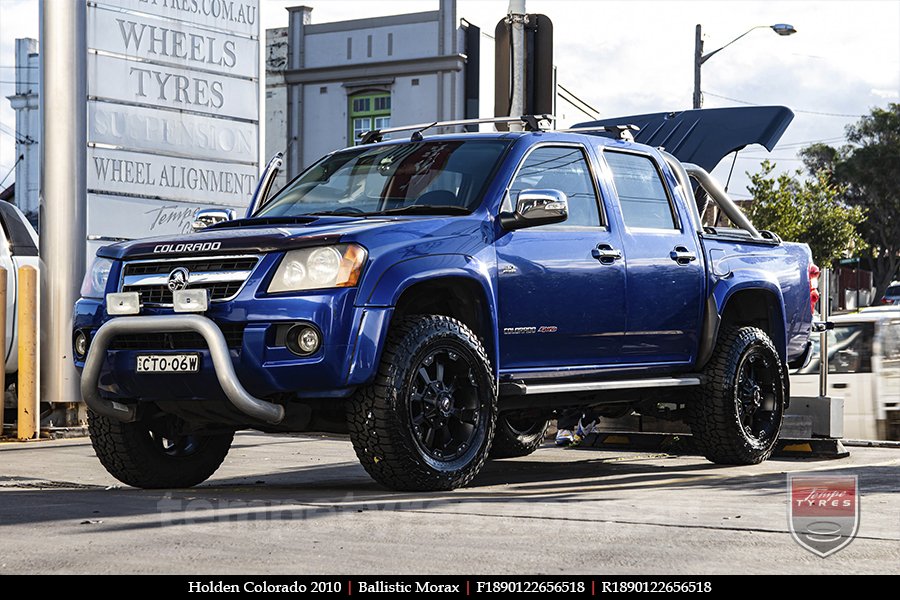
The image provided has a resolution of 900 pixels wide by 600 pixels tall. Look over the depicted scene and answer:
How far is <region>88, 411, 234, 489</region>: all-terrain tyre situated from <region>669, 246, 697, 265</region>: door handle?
286 cm

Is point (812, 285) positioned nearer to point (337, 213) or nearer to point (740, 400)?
point (740, 400)

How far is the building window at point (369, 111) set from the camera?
35.1m

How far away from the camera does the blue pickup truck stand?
647cm

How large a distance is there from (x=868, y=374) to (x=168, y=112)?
24.8ft

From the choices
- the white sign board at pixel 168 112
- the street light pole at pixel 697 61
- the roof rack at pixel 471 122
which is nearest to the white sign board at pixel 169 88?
the white sign board at pixel 168 112

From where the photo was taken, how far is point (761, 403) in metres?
9.26

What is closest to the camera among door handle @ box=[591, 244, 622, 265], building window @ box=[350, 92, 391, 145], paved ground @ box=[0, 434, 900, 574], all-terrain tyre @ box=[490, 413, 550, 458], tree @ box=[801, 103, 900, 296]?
paved ground @ box=[0, 434, 900, 574]

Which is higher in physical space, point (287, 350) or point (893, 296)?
point (287, 350)

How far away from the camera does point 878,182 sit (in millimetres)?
63719

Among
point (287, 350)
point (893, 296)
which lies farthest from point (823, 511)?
point (893, 296)

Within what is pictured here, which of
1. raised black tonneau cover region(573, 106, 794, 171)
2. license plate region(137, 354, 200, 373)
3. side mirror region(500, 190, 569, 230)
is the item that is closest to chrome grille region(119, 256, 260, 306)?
license plate region(137, 354, 200, 373)

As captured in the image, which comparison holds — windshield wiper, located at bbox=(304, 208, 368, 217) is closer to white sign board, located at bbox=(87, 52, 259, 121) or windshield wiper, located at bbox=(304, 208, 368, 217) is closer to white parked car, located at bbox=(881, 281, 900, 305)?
white sign board, located at bbox=(87, 52, 259, 121)

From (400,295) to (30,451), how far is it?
14.7ft

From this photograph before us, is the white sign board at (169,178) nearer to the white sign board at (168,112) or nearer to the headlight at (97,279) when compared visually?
the white sign board at (168,112)
